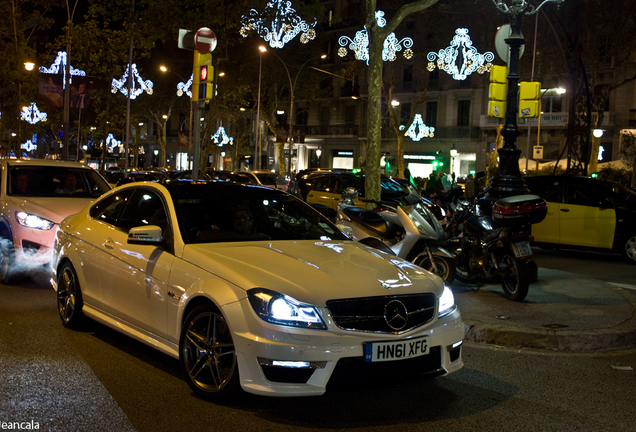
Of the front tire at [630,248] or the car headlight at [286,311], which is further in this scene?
the front tire at [630,248]

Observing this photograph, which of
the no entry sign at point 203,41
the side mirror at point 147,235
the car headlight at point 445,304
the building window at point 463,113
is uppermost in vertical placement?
the building window at point 463,113

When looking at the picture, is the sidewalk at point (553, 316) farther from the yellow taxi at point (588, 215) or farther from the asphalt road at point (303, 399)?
the yellow taxi at point (588, 215)

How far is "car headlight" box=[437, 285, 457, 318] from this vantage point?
443cm

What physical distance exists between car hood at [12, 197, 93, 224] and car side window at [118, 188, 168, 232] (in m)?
3.13

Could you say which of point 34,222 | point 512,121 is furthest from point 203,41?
point 512,121

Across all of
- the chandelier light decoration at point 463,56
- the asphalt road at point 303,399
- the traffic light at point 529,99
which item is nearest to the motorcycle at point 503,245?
the asphalt road at point 303,399

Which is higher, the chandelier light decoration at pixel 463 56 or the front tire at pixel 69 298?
the chandelier light decoration at pixel 463 56

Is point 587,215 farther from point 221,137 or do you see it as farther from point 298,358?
point 221,137

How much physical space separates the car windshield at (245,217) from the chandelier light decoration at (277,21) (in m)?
16.0

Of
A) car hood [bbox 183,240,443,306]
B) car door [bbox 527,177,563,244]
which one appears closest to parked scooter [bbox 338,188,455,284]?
car hood [bbox 183,240,443,306]

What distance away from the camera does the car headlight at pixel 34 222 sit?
8490mm

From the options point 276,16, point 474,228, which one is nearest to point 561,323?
point 474,228

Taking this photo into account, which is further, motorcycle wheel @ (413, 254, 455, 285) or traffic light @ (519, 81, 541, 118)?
traffic light @ (519, 81, 541, 118)

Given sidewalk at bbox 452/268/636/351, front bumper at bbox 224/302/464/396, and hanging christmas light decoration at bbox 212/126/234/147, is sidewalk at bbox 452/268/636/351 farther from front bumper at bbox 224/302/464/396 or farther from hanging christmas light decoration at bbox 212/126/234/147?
hanging christmas light decoration at bbox 212/126/234/147
